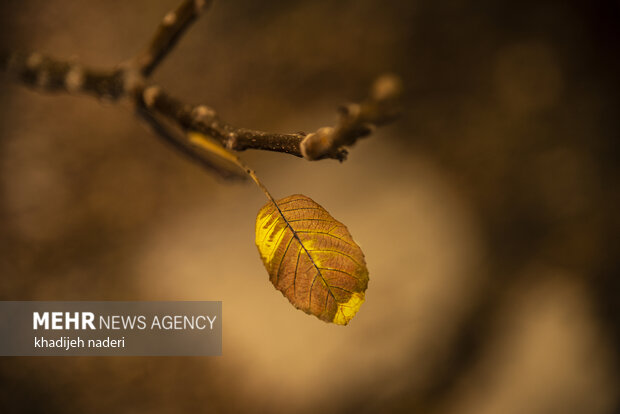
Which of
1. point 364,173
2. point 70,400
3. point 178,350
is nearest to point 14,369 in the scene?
point 70,400

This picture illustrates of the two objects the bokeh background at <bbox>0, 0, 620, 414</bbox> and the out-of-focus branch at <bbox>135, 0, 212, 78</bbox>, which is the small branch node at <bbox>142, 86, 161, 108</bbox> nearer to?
Result: the out-of-focus branch at <bbox>135, 0, 212, 78</bbox>

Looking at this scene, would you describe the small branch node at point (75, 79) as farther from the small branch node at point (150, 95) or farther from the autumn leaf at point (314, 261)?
the autumn leaf at point (314, 261)

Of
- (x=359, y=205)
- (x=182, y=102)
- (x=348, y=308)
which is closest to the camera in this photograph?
(x=348, y=308)

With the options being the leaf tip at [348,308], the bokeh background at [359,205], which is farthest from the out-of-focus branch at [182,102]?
the bokeh background at [359,205]

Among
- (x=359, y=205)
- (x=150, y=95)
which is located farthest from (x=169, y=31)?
(x=359, y=205)

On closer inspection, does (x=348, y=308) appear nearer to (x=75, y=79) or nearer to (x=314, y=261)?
(x=314, y=261)

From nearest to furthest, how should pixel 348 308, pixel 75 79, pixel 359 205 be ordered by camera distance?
pixel 348 308
pixel 75 79
pixel 359 205

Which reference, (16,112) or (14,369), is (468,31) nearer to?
(16,112)
